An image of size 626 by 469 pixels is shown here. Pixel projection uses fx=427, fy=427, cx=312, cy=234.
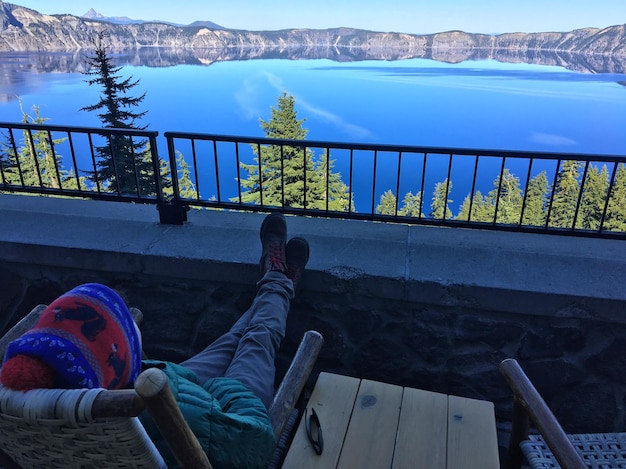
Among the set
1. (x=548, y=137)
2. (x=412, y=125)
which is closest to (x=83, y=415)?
(x=548, y=137)

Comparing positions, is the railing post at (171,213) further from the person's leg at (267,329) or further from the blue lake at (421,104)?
the blue lake at (421,104)

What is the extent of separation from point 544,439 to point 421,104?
6788 cm

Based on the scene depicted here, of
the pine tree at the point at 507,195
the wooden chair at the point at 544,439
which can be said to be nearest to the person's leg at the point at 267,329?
the wooden chair at the point at 544,439

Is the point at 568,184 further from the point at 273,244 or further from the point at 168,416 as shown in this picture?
the point at 168,416

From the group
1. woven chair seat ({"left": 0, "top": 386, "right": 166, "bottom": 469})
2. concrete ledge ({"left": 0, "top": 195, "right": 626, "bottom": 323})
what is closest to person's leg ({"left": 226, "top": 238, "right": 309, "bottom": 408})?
concrete ledge ({"left": 0, "top": 195, "right": 626, "bottom": 323})

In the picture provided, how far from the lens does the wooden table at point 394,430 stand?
1713 millimetres

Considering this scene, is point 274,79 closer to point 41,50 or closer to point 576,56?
point 41,50

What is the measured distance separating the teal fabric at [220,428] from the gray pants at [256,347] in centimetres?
40

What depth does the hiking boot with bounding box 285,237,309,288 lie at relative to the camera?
2615mm

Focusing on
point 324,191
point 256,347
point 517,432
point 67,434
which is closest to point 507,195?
point 324,191

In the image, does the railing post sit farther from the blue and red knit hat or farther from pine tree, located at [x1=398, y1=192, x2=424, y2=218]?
the blue and red knit hat

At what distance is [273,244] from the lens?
9.11ft

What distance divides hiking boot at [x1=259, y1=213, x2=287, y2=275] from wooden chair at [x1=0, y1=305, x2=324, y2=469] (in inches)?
59.8

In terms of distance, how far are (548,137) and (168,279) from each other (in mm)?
57891
